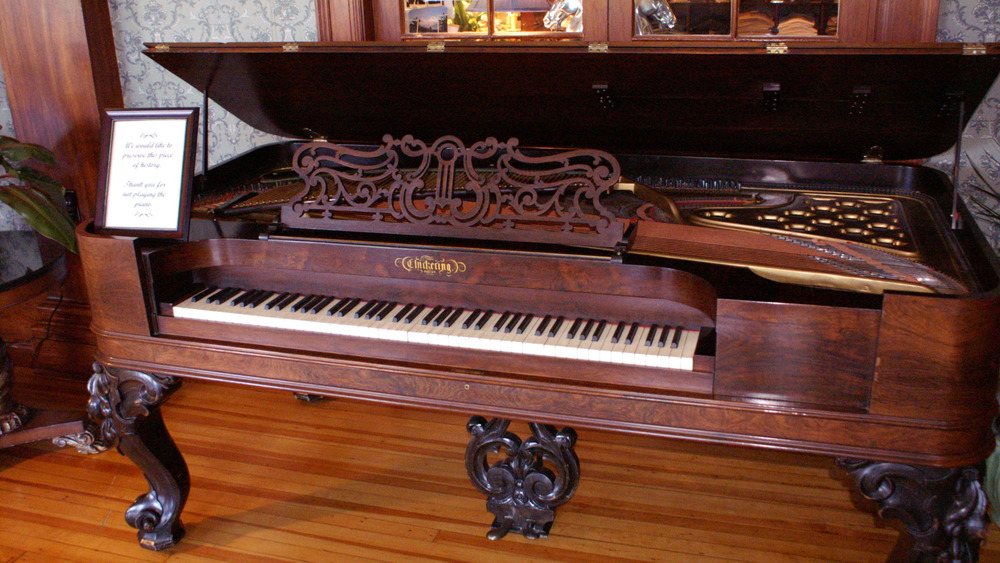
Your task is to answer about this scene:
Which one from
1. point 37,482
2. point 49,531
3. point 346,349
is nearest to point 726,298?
point 346,349

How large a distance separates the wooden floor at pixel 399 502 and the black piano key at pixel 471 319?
2.69 feet

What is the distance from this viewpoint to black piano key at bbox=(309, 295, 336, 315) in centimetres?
199

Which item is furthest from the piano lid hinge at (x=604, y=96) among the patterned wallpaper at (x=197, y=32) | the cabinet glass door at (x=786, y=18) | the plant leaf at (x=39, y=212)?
the plant leaf at (x=39, y=212)

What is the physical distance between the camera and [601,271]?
1776 millimetres

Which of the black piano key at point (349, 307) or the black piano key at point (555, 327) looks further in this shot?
the black piano key at point (349, 307)

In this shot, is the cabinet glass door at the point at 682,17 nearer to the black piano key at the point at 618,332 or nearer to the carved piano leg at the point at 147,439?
Result: the black piano key at the point at 618,332

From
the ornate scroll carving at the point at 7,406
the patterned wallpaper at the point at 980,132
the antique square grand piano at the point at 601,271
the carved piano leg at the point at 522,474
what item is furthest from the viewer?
the ornate scroll carving at the point at 7,406


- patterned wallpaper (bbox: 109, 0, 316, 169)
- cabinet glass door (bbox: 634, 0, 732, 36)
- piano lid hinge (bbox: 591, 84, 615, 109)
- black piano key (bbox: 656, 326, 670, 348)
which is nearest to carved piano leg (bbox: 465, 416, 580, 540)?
black piano key (bbox: 656, 326, 670, 348)

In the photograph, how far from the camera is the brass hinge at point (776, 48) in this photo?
1760mm

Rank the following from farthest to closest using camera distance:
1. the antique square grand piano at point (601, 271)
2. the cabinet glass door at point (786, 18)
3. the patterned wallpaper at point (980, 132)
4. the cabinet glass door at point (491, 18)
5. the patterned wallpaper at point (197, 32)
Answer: the patterned wallpaper at point (197, 32) → the cabinet glass door at point (491, 18) → the cabinet glass door at point (786, 18) → the patterned wallpaper at point (980, 132) → the antique square grand piano at point (601, 271)

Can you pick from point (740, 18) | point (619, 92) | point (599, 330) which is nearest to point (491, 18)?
point (740, 18)

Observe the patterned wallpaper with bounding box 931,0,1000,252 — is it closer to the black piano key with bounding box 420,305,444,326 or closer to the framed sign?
the black piano key with bounding box 420,305,444,326

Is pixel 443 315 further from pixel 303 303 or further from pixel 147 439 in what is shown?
pixel 147 439

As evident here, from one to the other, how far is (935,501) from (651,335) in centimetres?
68
